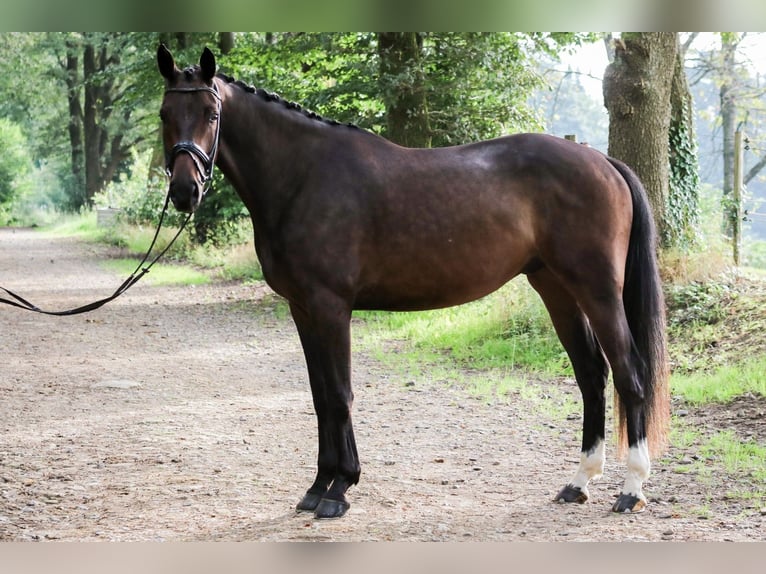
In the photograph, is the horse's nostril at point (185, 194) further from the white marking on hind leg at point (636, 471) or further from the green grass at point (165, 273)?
the green grass at point (165, 273)

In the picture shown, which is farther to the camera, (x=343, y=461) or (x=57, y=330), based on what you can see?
(x=57, y=330)

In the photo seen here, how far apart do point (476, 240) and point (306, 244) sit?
0.83 metres

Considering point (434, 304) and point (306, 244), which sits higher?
point (306, 244)

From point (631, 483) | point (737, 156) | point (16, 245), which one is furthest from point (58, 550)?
point (16, 245)

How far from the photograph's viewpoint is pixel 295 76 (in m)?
12.4

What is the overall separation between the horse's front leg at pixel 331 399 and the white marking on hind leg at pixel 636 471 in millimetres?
1302

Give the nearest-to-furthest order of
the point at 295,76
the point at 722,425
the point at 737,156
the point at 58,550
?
the point at 58,550 < the point at 722,425 < the point at 737,156 < the point at 295,76

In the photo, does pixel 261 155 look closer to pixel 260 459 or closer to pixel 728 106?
pixel 260 459

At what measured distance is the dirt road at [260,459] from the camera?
13.6 ft

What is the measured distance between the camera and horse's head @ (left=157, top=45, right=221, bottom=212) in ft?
12.6

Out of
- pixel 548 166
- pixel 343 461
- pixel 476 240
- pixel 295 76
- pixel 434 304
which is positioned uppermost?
pixel 295 76

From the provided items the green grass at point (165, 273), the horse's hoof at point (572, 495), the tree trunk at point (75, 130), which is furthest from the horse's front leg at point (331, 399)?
the tree trunk at point (75, 130)

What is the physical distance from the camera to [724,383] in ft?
Result: 22.4

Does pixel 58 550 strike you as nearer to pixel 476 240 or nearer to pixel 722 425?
pixel 476 240
